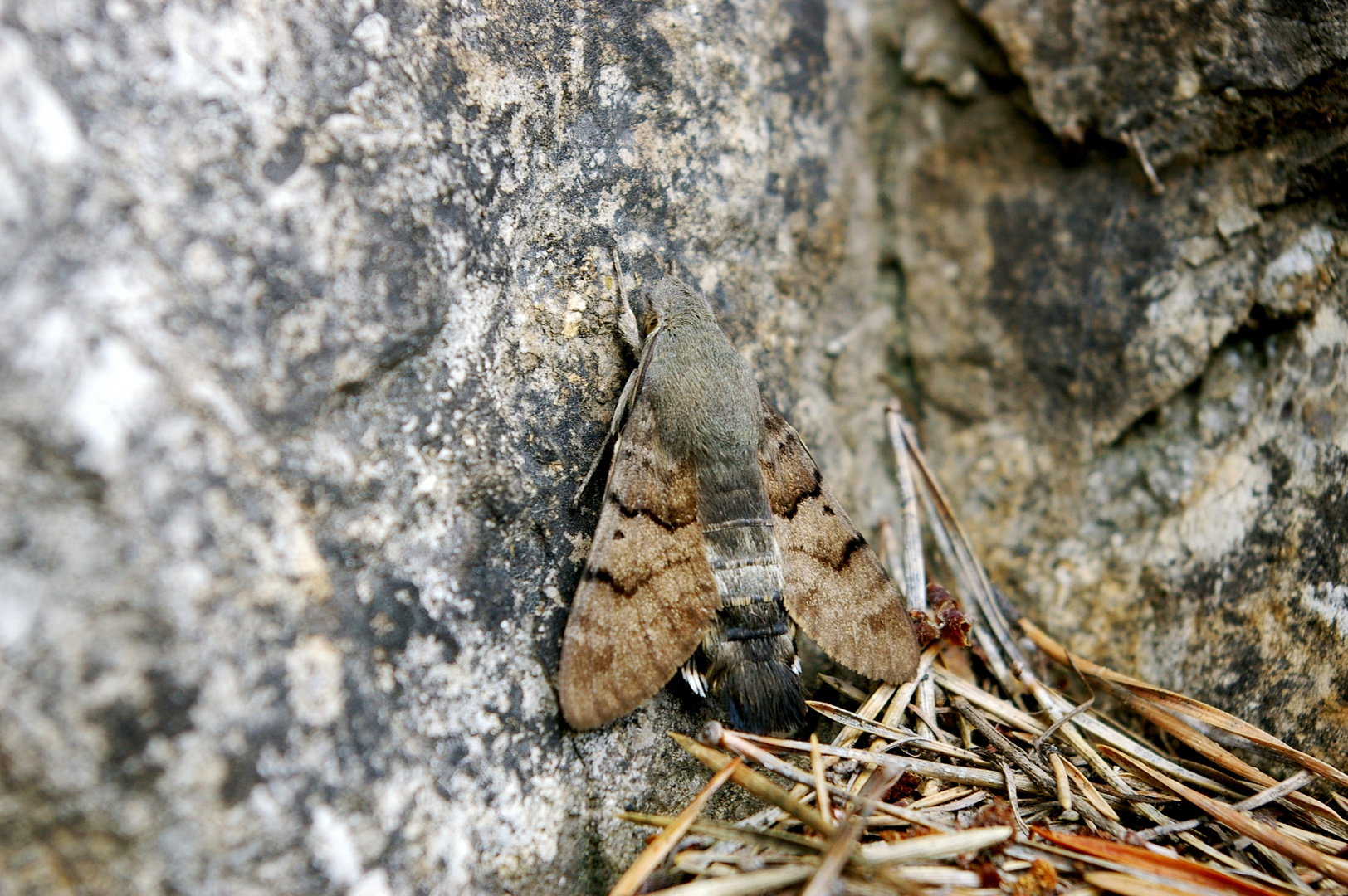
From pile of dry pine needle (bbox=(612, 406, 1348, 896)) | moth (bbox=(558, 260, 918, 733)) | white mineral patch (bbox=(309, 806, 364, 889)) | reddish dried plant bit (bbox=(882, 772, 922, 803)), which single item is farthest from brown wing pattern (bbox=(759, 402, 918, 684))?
white mineral patch (bbox=(309, 806, 364, 889))

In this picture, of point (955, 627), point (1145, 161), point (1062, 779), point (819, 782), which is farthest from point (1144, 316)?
point (819, 782)

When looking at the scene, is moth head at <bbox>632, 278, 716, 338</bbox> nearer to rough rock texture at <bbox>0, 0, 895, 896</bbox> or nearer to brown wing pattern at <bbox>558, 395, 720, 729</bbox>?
rough rock texture at <bbox>0, 0, 895, 896</bbox>

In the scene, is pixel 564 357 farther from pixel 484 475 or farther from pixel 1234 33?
Result: pixel 1234 33

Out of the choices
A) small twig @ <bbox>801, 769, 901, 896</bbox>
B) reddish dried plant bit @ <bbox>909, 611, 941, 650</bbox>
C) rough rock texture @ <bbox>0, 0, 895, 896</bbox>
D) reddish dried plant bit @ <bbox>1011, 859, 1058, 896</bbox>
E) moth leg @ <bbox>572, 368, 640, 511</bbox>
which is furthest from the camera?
reddish dried plant bit @ <bbox>909, 611, 941, 650</bbox>

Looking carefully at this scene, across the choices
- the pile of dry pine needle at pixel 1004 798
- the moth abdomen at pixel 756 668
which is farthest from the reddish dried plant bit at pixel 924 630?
the moth abdomen at pixel 756 668

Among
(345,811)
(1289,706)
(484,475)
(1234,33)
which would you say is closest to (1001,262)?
(1234,33)

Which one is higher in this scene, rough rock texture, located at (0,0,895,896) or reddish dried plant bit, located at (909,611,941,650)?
rough rock texture, located at (0,0,895,896)
